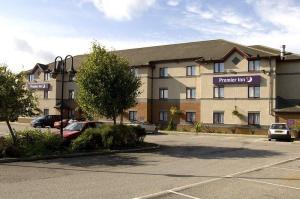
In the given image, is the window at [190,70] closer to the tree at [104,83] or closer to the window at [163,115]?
the window at [163,115]

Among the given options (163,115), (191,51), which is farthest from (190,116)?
(191,51)

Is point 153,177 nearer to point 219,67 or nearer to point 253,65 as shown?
point 253,65

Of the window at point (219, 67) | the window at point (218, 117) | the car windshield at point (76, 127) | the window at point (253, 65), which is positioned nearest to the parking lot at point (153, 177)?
the car windshield at point (76, 127)

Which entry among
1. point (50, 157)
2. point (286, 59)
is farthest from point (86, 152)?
point (286, 59)

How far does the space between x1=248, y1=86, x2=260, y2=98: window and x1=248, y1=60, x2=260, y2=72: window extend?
176cm

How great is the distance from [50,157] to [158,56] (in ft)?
113

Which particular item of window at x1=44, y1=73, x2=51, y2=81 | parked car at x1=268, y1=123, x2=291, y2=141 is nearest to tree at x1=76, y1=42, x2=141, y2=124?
parked car at x1=268, y1=123, x2=291, y2=141

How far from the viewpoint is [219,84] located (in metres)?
45.9

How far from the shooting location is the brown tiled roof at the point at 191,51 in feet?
152

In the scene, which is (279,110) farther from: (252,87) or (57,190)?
(57,190)

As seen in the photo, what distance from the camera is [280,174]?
16.5 metres

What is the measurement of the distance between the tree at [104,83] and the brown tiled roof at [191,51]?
20737mm

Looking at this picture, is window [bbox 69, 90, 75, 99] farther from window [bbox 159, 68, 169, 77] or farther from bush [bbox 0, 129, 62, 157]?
bush [bbox 0, 129, 62, 157]

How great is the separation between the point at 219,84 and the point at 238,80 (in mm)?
2122
